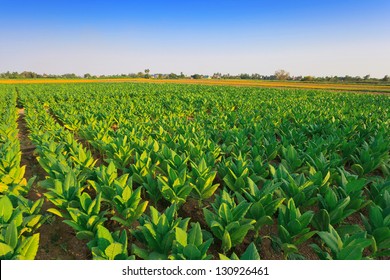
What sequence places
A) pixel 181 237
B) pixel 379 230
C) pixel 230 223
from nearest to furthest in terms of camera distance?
pixel 181 237 → pixel 379 230 → pixel 230 223

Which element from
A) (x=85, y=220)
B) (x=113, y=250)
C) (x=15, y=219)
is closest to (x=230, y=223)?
(x=113, y=250)

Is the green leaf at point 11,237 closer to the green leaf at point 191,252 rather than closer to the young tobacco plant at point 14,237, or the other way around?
the young tobacco plant at point 14,237

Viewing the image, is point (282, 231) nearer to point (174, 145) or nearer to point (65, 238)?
point (65, 238)

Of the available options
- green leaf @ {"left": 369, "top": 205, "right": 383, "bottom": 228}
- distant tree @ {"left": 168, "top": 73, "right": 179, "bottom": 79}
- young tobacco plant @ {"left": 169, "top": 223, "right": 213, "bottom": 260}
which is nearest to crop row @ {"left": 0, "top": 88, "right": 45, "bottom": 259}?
young tobacco plant @ {"left": 169, "top": 223, "right": 213, "bottom": 260}

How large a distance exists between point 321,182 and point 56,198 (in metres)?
4.27

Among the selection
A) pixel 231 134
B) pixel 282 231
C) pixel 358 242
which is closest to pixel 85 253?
pixel 282 231

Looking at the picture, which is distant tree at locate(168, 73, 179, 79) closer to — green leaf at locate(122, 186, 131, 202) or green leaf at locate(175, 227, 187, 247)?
green leaf at locate(122, 186, 131, 202)

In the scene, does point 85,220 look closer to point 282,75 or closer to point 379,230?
point 379,230

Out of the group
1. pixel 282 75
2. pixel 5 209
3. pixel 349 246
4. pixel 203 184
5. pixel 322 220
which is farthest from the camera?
pixel 282 75

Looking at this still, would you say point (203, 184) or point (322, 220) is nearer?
point (322, 220)

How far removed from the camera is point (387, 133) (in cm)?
773

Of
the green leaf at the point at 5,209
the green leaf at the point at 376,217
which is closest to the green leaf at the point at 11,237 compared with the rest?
the green leaf at the point at 5,209

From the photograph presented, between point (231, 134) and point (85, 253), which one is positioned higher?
point (231, 134)
